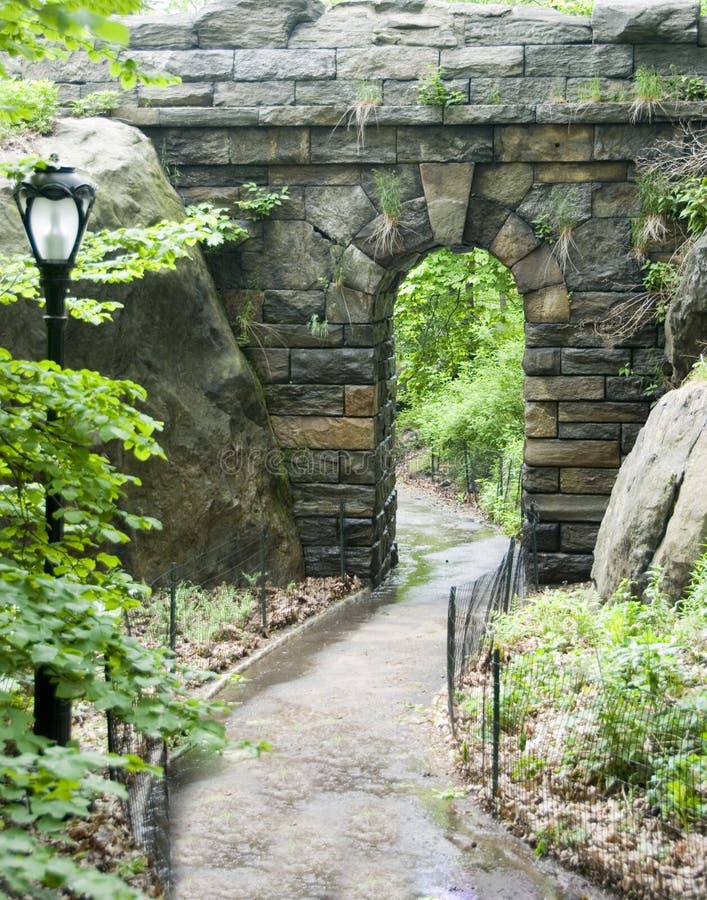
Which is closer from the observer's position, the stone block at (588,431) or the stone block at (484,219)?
the stone block at (484,219)

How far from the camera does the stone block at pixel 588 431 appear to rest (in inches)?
448

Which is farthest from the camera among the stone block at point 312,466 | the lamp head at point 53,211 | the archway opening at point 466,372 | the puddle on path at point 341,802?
the archway opening at point 466,372

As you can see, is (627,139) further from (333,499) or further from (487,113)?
(333,499)

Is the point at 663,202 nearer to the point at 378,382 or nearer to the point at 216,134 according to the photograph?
the point at 378,382

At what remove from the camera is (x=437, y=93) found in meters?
11.1

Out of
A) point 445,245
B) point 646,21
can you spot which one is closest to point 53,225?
point 445,245

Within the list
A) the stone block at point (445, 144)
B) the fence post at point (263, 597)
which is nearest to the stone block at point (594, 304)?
the stone block at point (445, 144)

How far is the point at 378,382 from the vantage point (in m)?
12.0

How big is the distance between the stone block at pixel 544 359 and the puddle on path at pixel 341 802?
124 inches

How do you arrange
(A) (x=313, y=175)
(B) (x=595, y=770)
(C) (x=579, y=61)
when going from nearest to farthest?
(B) (x=595, y=770), (C) (x=579, y=61), (A) (x=313, y=175)

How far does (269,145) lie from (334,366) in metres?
2.38

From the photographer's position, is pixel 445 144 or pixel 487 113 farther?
pixel 445 144

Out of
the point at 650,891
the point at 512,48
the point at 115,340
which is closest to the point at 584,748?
the point at 650,891

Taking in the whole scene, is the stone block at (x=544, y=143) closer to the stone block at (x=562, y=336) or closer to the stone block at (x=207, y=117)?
the stone block at (x=562, y=336)
